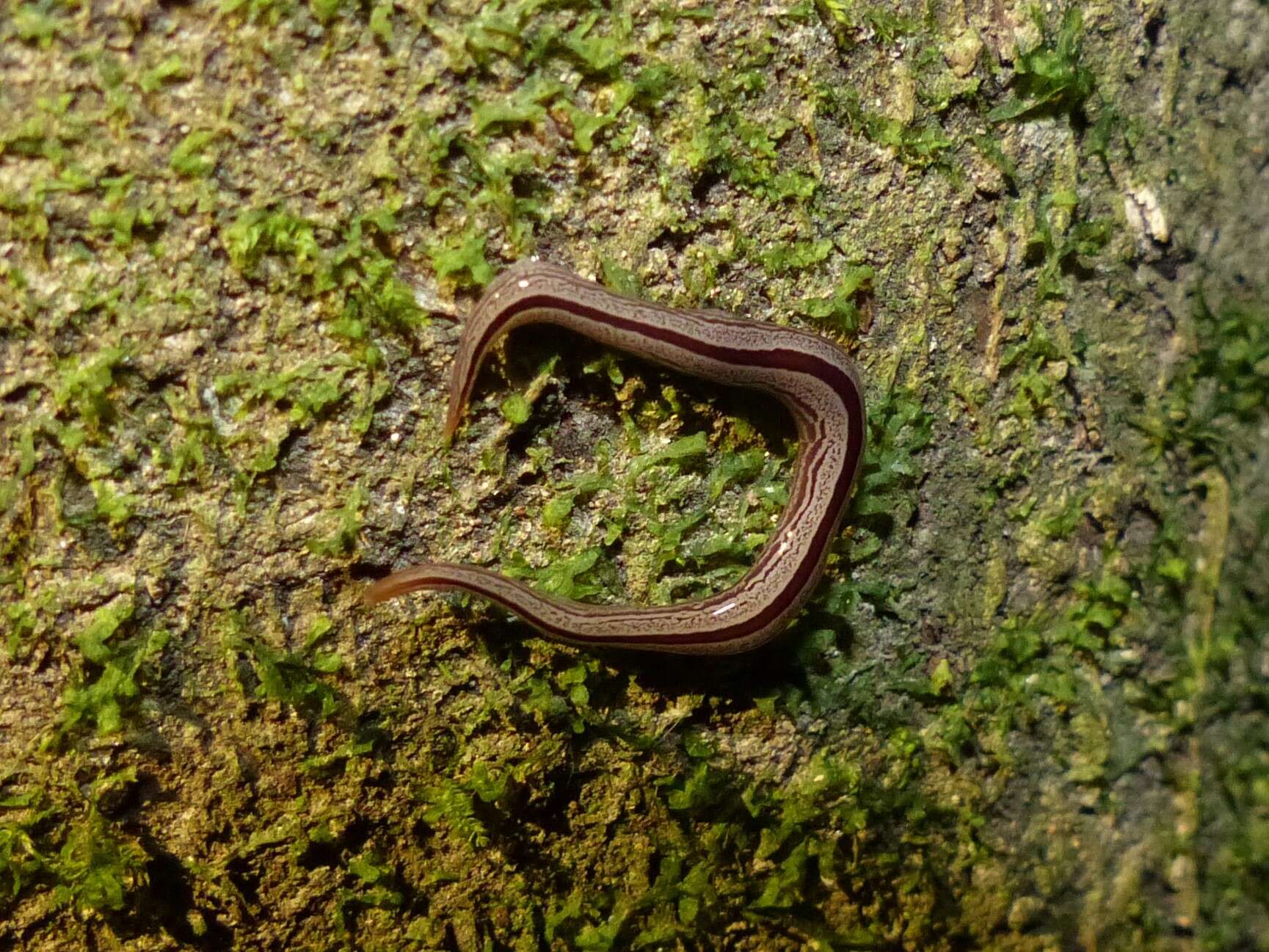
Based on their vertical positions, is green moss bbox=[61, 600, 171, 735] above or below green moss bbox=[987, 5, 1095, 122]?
below

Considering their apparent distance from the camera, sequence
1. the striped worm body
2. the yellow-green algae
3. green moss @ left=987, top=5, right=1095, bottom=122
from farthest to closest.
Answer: green moss @ left=987, top=5, right=1095, bottom=122 < the striped worm body < the yellow-green algae

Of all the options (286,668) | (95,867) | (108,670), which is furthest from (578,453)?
(95,867)

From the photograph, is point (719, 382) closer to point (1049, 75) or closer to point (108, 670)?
point (1049, 75)

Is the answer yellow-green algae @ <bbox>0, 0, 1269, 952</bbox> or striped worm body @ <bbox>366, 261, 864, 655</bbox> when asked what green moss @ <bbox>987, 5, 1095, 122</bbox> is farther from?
striped worm body @ <bbox>366, 261, 864, 655</bbox>

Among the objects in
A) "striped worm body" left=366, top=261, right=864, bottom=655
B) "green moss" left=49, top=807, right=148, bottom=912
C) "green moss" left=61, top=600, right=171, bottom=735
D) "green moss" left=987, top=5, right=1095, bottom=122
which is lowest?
"green moss" left=49, top=807, right=148, bottom=912

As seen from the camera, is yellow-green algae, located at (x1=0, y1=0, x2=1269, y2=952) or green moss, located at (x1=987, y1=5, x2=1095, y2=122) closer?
yellow-green algae, located at (x1=0, y1=0, x2=1269, y2=952)

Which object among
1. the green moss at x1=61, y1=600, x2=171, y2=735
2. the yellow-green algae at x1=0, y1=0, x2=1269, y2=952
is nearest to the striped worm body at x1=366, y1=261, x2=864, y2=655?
the yellow-green algae at x1=0, y1=0, x2=1269, y2=952

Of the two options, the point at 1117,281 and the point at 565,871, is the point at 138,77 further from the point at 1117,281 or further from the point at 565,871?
the point at 1117,281
